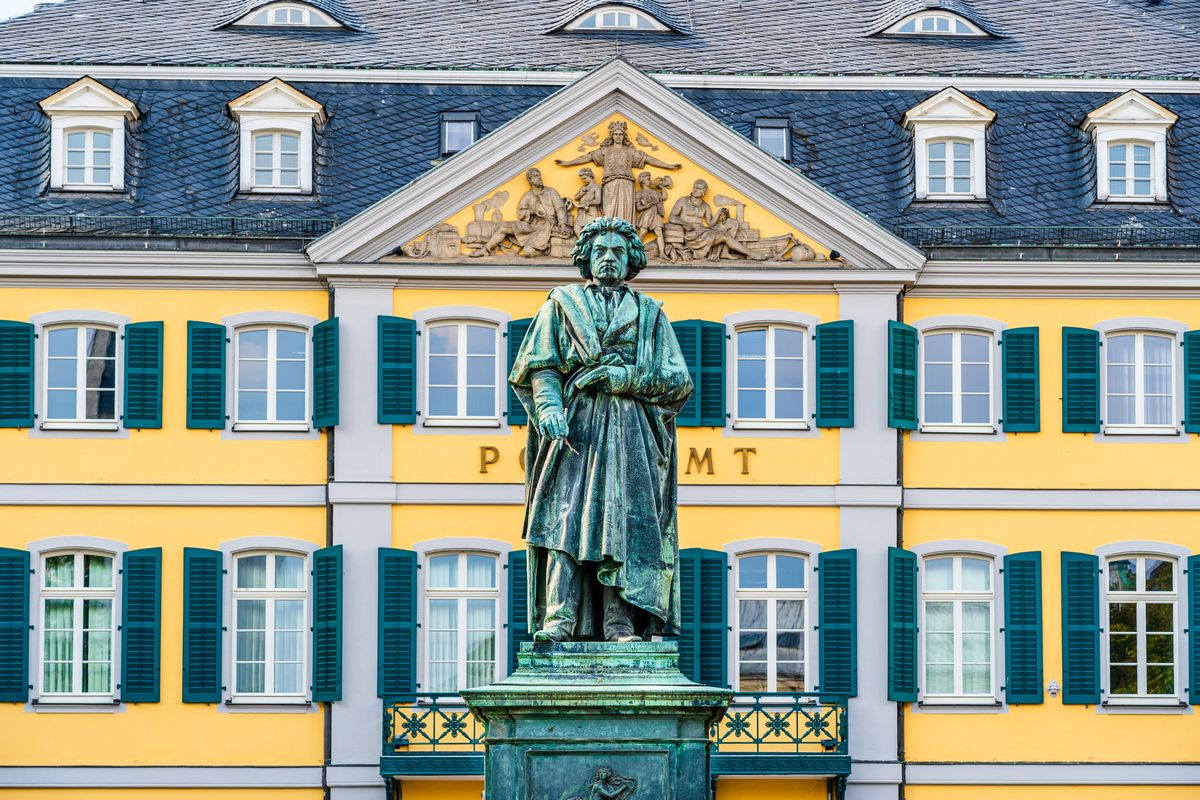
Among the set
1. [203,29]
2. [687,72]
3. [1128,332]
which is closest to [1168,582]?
[1128,332]

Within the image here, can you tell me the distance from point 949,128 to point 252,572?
10.7 m

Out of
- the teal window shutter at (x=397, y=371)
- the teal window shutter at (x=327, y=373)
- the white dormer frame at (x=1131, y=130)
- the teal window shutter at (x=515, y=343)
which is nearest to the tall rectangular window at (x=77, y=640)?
the teal window shutter at (x=327, y=373)

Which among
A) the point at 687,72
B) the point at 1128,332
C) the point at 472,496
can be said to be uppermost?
the point at 687,72

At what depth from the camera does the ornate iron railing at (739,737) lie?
31.4 meters

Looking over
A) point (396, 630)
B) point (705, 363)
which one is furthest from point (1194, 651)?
point (396, 630)

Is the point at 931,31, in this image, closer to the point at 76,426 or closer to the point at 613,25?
the point at 613,25

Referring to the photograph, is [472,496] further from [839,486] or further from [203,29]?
[203,29]

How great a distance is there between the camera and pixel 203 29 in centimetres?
3600

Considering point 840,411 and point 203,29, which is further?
point 203,29

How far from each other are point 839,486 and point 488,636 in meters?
4.78

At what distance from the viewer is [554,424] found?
1220cm

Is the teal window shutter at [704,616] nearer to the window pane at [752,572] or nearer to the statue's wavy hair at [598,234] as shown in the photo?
the window pane at [752,572]

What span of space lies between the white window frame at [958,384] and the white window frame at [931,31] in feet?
17.7

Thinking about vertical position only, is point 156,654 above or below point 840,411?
below
